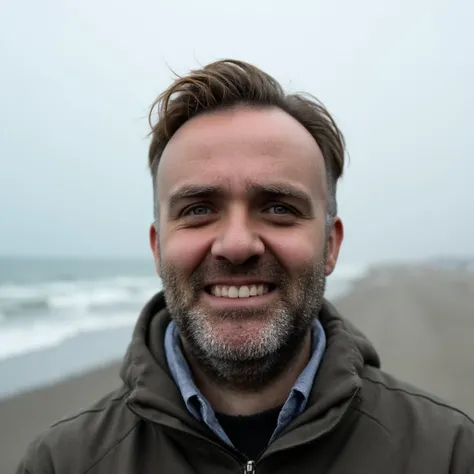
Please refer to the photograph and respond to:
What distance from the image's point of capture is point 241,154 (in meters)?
1.91

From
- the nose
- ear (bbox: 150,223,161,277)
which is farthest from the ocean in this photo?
the nose

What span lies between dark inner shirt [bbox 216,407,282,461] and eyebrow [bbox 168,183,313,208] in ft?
2.89

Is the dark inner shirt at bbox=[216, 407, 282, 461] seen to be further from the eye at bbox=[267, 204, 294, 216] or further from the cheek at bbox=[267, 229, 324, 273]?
the eye at bbox=[267, 204, 294, 216]

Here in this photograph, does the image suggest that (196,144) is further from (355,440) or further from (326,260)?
(355,440)

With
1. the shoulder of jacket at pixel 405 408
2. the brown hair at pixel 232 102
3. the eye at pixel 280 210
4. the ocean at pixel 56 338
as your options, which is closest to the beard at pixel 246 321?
the eye at pixel 280 210

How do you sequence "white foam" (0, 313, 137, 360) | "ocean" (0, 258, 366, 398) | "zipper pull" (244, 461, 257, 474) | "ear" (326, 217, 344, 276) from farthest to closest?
1. "white foam" (0, 313, 137, 360)
2. "ocean" (0, 258, 366, 398)
3. "ear" (326, 217, 344, 276)
4. "zipper pull" (244, 461, 257, 474)

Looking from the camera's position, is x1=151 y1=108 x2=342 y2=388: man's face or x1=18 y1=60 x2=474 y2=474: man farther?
x1=151 y1=108 x2=342 y2=388: man's face

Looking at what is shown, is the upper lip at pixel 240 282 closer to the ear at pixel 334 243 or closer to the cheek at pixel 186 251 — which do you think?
the cheek at pixel 186 251

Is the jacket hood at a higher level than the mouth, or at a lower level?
lower

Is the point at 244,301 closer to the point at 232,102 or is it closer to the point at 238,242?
the point at 238,242

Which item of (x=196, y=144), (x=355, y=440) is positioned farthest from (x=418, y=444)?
(x=196, y=144)

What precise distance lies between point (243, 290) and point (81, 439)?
0.86 metres

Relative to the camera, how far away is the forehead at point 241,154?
1890 mm

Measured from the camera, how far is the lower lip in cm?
182
